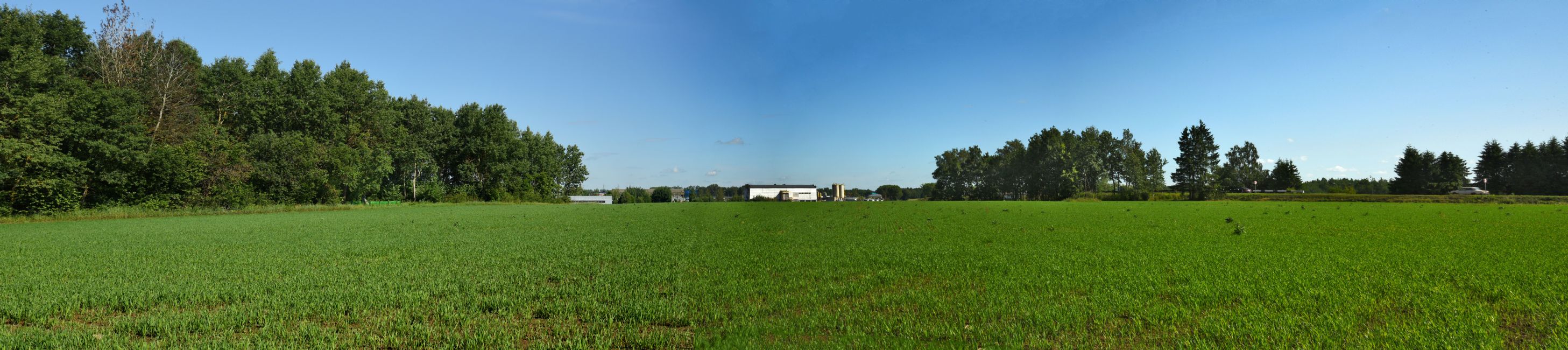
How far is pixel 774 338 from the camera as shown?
3.42 meters

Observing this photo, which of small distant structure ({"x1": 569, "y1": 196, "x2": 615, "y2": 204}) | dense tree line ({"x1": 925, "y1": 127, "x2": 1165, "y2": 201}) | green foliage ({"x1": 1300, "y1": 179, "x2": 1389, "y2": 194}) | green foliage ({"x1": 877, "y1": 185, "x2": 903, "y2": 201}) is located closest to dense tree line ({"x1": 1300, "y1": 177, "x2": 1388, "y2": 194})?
green foliage ({"x1": 1300, "y1": 179, "x2": 1389, "y2": 194})

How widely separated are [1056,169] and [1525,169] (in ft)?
124

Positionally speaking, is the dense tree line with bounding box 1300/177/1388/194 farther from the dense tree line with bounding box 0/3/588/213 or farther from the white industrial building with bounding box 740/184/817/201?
the dense tree line with bounding box 0/3/588/213

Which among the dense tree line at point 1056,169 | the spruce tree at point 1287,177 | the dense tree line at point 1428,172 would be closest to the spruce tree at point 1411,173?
the dense tree line at point 1428,172

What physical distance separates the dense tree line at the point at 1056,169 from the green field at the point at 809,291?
4934 centimetres

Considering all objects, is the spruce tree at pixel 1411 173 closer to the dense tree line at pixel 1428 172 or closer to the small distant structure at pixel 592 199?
the dense tree line at pixel 1428 172

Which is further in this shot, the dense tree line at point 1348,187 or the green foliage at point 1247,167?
the green foliage at point 1247,167

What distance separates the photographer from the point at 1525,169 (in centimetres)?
4931

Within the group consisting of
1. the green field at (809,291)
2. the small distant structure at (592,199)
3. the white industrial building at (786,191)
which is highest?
the white industrial building at (786,191)

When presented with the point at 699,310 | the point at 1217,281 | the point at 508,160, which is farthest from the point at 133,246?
the point at 508,160

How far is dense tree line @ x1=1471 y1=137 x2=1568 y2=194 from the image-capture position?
46.2 meters

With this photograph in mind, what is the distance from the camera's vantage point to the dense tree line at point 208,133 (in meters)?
22.4

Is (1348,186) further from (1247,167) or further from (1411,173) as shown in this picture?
(1247,167)

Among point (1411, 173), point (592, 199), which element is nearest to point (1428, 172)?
point (1411, 173)
